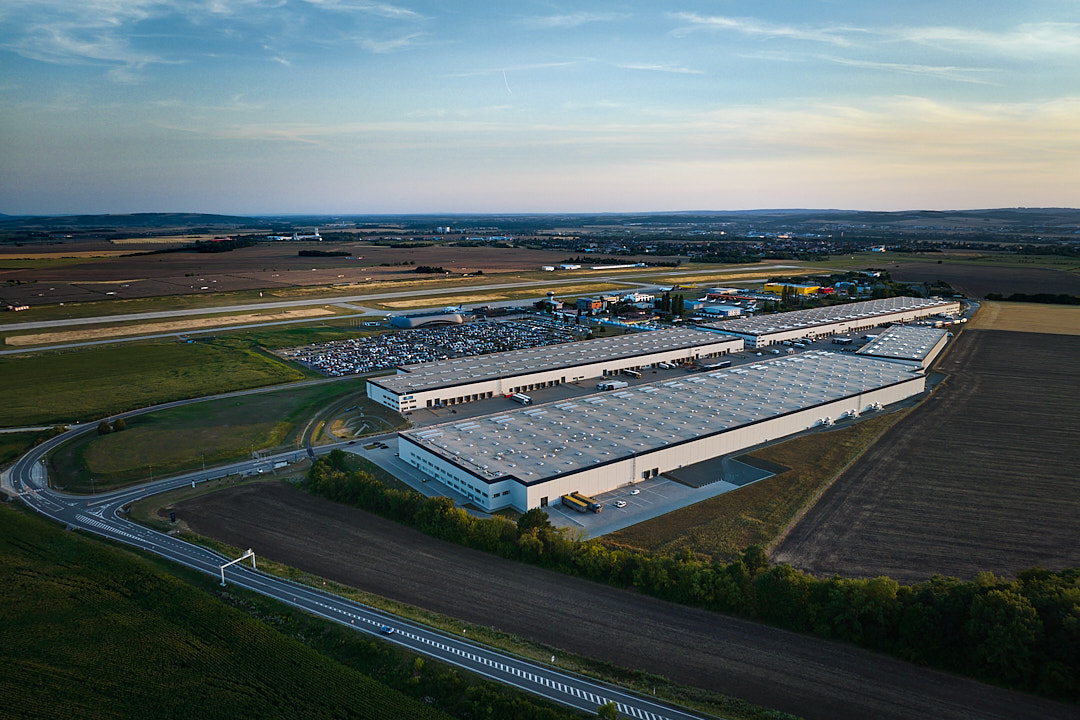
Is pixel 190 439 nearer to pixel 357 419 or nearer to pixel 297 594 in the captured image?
pixel 357 419

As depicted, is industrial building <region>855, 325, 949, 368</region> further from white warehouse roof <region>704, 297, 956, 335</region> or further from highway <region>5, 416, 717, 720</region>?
highway <region>5, 416, 717, 720</region>

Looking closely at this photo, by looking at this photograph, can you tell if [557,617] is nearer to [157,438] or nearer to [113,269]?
[157,438]

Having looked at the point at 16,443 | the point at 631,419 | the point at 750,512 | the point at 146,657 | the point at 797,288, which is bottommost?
the point at 146,657

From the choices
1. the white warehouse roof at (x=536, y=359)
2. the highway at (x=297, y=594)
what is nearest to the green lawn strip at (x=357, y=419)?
the white warehouse roof at (x=536, y=359)

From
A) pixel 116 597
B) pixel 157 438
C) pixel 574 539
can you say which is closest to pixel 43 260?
pixel 157 438

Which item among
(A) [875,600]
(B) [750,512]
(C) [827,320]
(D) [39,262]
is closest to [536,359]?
(B) [750,512]

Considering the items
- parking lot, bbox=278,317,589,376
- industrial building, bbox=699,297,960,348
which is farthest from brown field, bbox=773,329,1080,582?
parking lot, bbox=278,317,589,376
